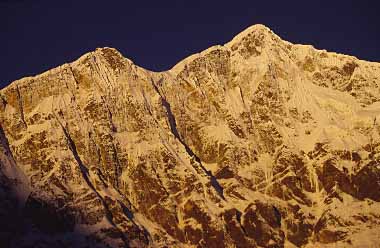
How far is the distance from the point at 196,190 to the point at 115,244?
17.8 meters

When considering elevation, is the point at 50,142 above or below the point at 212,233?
above

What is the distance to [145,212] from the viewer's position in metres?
197

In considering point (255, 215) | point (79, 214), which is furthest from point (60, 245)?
point (255, 215)

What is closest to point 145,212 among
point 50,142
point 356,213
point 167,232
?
point 167,232

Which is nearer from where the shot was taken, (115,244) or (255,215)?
(115,244)

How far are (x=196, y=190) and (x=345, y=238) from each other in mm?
22943

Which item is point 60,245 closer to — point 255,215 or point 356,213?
point 255,215

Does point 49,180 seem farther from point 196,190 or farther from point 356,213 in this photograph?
point 356,213

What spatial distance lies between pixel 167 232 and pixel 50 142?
876 inches

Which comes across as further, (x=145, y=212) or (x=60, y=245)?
(x=145, y=212)

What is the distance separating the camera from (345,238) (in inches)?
7682

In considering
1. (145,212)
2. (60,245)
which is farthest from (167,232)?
(60,245)

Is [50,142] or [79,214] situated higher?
[50,142]

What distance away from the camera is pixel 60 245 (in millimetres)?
183750
